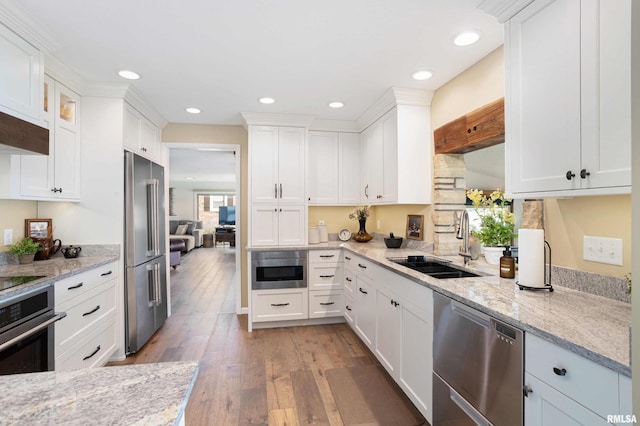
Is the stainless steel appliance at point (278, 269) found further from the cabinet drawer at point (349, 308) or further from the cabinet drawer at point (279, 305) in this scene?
the cabinet drawer at point (349, 308)

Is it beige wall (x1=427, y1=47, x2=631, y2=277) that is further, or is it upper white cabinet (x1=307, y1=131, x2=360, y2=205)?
upper white cabinet (x1=307, y1=131, x2=360, y2=205)

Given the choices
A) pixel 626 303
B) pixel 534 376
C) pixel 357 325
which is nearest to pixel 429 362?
pixel 534 376

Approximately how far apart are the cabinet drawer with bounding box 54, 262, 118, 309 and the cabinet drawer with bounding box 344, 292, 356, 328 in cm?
222

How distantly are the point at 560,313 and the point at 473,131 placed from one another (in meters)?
1.51

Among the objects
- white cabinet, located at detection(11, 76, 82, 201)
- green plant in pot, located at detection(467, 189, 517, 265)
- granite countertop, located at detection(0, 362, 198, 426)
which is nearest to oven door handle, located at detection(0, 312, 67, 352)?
white cabinet, located at detection(11, 76, 82, 201)

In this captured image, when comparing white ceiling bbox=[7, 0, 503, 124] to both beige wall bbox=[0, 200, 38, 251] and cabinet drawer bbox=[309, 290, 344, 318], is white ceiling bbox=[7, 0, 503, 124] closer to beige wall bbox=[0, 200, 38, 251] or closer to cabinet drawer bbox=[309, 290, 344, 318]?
beige wall bbox=[0, 200, 38, 251]

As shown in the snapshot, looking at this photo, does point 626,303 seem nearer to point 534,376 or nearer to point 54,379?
point 534,376

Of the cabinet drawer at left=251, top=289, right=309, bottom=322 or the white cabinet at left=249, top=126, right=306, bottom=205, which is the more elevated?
the white cabinet at left=249, top=126, right=306, bottom=205

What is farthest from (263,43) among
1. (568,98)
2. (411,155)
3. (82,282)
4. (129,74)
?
(82,282)

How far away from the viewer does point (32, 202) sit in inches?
104

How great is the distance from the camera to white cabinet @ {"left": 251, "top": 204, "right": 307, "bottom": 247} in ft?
11.7

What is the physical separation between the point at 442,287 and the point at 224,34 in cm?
200

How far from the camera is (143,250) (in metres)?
3.02

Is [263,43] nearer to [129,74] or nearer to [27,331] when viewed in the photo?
[129,74]
